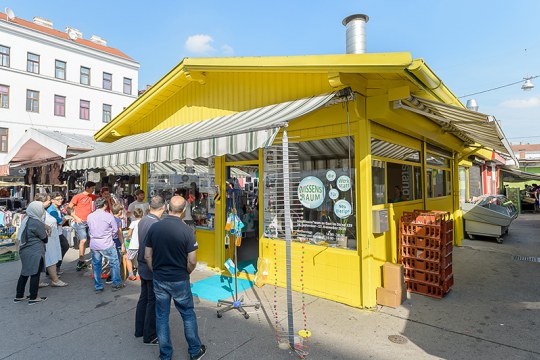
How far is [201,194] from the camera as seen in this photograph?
7.26 metres

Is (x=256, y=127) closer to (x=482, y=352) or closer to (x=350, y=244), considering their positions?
(x=350, y=244)

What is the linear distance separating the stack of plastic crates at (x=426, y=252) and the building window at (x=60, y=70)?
31.5 m

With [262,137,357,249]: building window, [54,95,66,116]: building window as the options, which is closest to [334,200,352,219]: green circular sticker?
[262,137,357,249]: building window

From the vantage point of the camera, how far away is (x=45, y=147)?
1033 centimetres

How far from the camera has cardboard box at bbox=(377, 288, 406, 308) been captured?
4645mm

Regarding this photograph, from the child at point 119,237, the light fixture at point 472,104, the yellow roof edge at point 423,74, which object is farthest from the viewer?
the light fixture at point 472,104

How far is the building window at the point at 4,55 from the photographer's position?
2375cm

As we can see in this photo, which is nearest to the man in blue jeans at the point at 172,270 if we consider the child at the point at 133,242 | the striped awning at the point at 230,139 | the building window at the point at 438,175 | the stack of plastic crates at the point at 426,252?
the striped awning at the point at 230,139

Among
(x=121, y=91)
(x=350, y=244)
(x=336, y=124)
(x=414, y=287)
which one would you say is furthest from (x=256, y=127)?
(x=121, y=91)

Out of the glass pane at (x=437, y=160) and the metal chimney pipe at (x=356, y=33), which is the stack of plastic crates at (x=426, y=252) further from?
the metal chimney pipe at (x=356, y=33)

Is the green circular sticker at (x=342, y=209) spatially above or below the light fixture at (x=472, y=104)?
below

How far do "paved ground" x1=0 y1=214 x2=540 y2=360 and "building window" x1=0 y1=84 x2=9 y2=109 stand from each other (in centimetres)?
2489

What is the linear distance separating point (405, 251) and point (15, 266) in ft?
28.8

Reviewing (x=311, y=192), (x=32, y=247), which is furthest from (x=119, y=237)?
(x=311, y=192)
